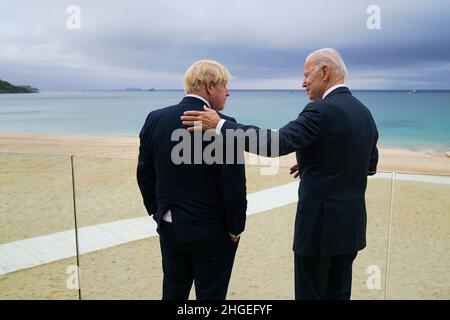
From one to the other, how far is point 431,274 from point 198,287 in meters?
2.35

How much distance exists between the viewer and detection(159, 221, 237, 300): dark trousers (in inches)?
76.8

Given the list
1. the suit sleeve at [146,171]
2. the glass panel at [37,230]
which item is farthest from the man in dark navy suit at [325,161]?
the glass panel at [37,230]

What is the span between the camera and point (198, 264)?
1987mm

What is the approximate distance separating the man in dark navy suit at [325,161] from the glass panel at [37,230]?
1983 millimetres

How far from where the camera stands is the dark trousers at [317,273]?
2.05 m

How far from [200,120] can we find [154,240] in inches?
105

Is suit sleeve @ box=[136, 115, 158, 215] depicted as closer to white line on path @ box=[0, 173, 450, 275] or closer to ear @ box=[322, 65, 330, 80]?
ear @ box=[322, 65, 330, 80]

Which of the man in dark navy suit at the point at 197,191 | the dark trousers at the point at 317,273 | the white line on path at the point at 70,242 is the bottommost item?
the white line on path at the point at 70,242

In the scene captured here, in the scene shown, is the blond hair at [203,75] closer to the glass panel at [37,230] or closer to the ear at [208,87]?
the ear at [208,87]

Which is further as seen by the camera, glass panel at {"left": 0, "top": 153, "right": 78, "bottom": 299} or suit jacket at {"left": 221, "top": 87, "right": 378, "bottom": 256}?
glass panel at {"left": 0, "top": 153, "right": 78, "bottom": 299}

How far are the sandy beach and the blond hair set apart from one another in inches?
74.2

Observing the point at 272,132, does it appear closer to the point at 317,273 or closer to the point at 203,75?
the point at 203,75

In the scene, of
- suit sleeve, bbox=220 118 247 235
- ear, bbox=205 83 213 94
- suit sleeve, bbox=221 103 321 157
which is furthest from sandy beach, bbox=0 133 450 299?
ear, bbox=205 83 213 94
